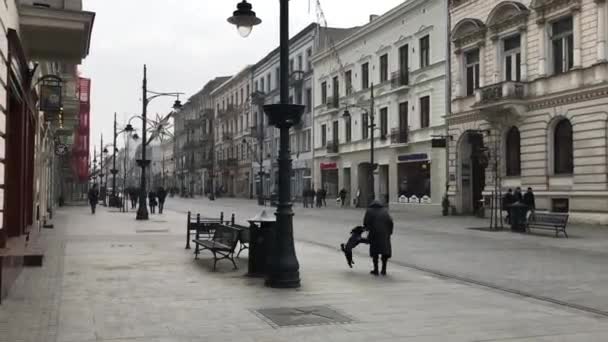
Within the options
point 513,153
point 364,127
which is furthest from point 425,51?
point 513,153

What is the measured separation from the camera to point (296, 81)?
5803 cm

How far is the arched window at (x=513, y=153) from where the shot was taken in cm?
3059

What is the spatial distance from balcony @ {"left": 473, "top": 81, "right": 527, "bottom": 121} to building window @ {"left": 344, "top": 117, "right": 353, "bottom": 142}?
17.6 meters

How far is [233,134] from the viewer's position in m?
82.2

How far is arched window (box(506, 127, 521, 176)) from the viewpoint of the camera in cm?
3059

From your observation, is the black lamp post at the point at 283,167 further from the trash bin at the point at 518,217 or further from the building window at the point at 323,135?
the building window at the point at 323,135

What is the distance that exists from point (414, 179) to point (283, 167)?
29235 mm

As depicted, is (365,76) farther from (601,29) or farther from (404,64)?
(601,29)

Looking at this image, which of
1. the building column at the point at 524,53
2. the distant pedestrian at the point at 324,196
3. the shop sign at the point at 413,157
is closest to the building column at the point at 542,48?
the building column at the point at 524,53

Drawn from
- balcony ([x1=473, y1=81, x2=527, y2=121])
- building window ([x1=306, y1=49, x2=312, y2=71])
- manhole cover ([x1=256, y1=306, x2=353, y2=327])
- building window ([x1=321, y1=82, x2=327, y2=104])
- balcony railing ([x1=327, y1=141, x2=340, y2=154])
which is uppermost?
building window ([x1=306, y1=49, x2=312, y2=71])

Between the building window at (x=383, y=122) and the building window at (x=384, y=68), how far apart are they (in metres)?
1.97

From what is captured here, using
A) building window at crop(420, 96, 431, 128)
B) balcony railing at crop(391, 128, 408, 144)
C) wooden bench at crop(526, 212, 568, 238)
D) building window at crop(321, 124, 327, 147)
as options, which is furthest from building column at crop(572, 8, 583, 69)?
building window at crop(321, 124, 327, 147)

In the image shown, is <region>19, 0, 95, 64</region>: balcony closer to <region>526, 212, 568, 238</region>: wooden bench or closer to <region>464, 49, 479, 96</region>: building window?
<region>526, 212, 568, 238</region>: wooden bench

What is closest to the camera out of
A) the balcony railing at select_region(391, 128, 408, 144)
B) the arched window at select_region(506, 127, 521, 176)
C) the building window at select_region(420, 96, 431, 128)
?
the arched window at select_region(506, 127, 521, 176)
